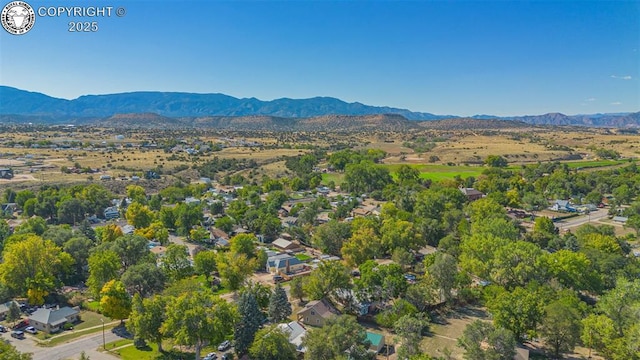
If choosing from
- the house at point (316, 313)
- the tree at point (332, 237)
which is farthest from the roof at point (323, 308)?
the tree at point (332, 237)

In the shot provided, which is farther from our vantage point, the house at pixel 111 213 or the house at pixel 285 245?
the house at pixel 111 213

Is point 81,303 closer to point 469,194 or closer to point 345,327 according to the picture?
point 345,327

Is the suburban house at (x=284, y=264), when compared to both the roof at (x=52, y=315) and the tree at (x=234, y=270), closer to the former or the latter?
the tree at (x=234, y=270)

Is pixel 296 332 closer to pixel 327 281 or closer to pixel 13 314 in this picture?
pixel 327 281

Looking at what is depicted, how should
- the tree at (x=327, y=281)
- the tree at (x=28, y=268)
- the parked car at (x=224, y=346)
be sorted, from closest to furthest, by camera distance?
the parked car at (x=224, y=346) → the tree at (x=327, y=281) → the tree at (x=28, y=268)

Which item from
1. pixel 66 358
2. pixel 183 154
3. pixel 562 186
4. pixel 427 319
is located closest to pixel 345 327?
pixel 427 319

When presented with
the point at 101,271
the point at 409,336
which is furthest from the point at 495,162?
the point at 101,271

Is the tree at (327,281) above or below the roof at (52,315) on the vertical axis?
above
